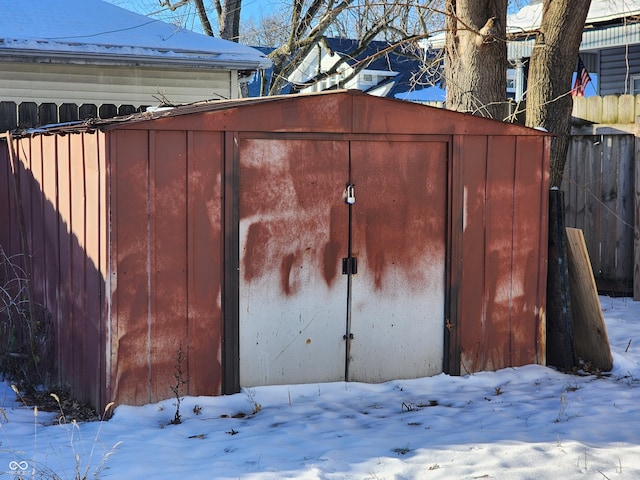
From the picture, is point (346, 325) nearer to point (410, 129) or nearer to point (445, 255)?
point (445, 255)

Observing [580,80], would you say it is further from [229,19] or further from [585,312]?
[585,312]

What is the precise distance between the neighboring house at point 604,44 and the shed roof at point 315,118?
29.2ft

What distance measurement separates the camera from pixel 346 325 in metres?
7.35

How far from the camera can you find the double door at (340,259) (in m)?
7.04

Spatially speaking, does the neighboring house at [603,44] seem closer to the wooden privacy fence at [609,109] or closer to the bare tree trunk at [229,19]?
the bare tree trunk at [229,19]

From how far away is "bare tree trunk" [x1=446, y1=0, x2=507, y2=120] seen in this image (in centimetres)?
928

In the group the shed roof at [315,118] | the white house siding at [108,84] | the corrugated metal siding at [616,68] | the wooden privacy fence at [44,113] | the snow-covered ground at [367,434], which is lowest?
the snow-covered ground at [367,434]

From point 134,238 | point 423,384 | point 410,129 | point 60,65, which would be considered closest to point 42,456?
point 134,238

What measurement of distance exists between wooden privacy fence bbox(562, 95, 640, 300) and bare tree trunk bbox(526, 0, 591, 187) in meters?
1.45

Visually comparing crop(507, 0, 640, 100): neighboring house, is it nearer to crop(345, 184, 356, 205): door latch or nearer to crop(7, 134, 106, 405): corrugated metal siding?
crop(345, 184, 356, 205): door latch

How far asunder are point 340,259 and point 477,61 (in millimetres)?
3183

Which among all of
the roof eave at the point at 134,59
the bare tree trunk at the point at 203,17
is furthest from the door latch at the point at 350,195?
the bare tree trunk at the point at 203,17

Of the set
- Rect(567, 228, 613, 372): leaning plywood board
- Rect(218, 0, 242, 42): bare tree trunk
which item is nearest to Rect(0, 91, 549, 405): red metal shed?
Rect(567, 228, 613, 372): leaning plywood board

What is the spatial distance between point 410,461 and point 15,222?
490 cm
